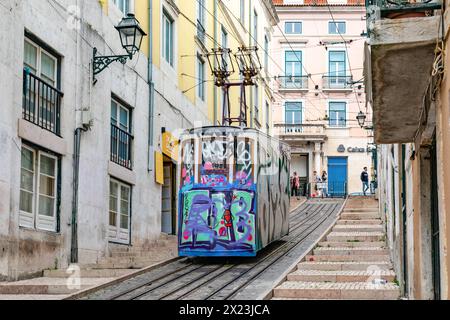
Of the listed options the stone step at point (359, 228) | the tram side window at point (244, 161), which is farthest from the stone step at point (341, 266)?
the stone step at point (359, 228)

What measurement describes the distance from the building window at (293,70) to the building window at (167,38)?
2710 centimetres

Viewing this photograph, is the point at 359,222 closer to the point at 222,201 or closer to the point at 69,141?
the point at 222,201

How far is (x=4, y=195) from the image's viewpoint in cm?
1300

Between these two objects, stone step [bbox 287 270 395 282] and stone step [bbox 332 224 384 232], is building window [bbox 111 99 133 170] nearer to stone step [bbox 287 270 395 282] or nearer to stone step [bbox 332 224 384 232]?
stone step [bbox 287 270 395 282]

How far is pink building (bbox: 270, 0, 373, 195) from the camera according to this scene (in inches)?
1981

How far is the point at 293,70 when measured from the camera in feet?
172

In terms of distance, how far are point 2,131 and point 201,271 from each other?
5467 millimetres

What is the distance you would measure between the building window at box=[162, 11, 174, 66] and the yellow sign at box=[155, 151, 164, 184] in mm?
3302

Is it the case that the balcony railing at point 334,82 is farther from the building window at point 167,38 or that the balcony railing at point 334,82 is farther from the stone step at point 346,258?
the stone step at point 346,258

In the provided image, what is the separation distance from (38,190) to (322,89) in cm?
3866

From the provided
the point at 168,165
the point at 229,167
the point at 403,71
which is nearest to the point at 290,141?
the point at 168,165

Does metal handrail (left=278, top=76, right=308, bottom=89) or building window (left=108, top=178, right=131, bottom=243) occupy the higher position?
metal handrail (left=278, top=76, right=308, bottom=89)

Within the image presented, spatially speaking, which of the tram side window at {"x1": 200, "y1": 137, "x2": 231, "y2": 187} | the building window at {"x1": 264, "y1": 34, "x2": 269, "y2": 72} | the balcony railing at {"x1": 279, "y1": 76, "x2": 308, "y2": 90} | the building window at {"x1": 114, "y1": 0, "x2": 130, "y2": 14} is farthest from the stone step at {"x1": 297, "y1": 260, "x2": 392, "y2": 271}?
the balcony railing at {"x1": 279, "y1": 76, "x2": 308, "y2": 90}
